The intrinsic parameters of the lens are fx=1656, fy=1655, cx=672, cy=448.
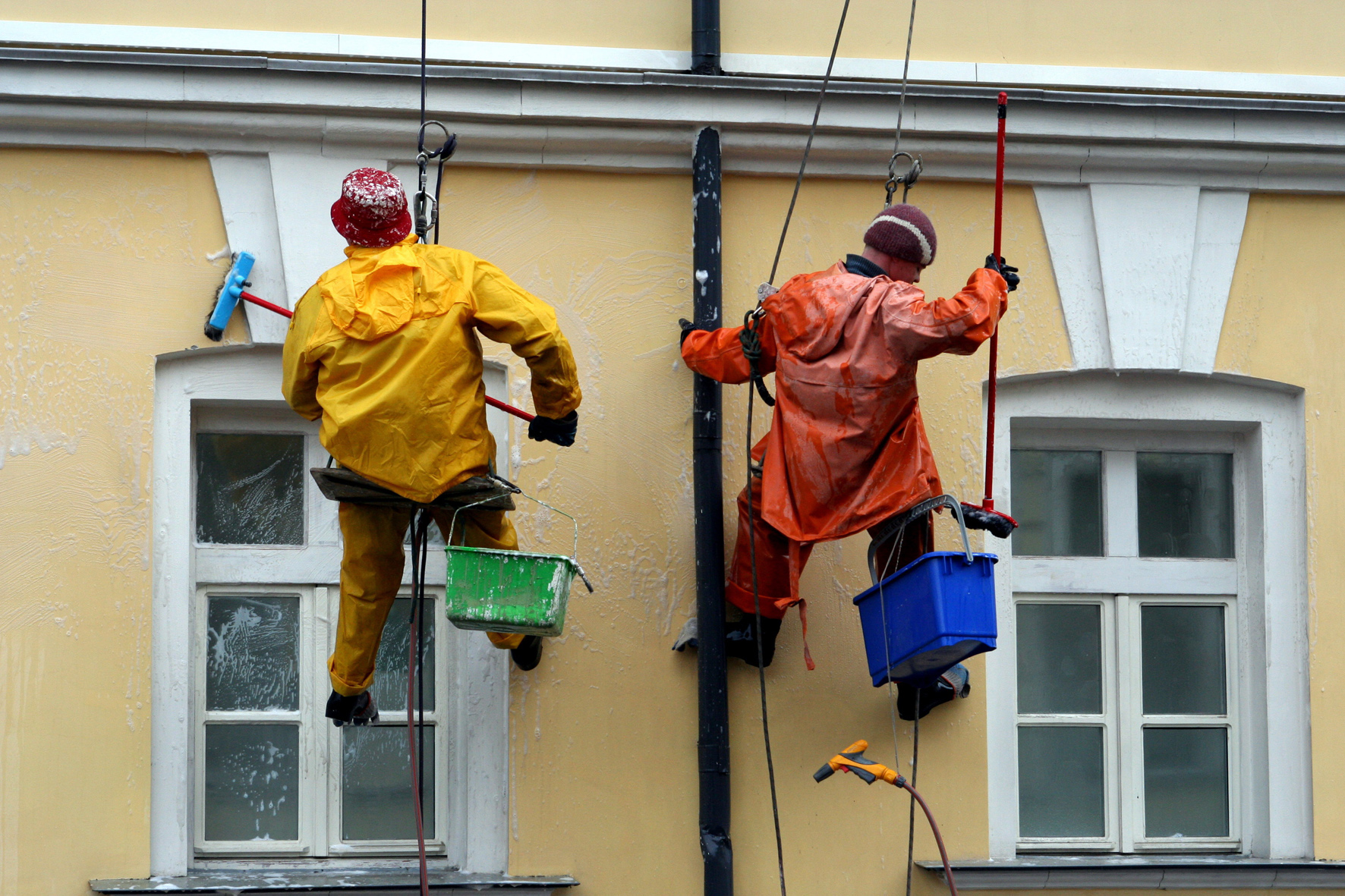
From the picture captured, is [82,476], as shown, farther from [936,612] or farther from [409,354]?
[936,612]

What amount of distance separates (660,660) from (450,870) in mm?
877

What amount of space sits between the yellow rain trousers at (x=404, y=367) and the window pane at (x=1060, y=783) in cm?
194

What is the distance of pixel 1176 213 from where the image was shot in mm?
5324

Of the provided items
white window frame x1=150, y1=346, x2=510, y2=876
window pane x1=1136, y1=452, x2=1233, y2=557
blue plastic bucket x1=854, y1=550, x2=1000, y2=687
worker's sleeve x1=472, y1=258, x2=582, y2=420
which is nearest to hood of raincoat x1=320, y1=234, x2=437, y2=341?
worker's sleeve x1=472, y1=258, x2=582, y2=420

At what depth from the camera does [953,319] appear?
4.33 m

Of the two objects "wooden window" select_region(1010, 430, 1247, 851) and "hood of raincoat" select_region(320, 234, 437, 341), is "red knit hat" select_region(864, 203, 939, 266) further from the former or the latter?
"hood of raincoat" select_region(320, 234, 437, 341)

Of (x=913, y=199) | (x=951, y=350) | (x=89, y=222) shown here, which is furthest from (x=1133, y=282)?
(x=89, y=222)

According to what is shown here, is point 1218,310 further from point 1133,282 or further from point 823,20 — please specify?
point 823,20

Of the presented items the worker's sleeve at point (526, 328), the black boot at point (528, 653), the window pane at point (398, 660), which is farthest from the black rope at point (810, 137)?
the window pane at point (398, 660)

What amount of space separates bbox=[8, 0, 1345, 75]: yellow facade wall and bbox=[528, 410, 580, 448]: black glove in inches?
52.8

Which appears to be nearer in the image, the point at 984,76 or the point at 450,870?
the point at 450,870

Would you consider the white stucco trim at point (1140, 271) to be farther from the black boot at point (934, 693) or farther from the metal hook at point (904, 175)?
the black boot at point (934, 693)

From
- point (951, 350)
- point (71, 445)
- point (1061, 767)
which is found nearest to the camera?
point (951, 350)

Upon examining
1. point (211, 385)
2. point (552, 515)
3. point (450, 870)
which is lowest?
point (450, 870)
